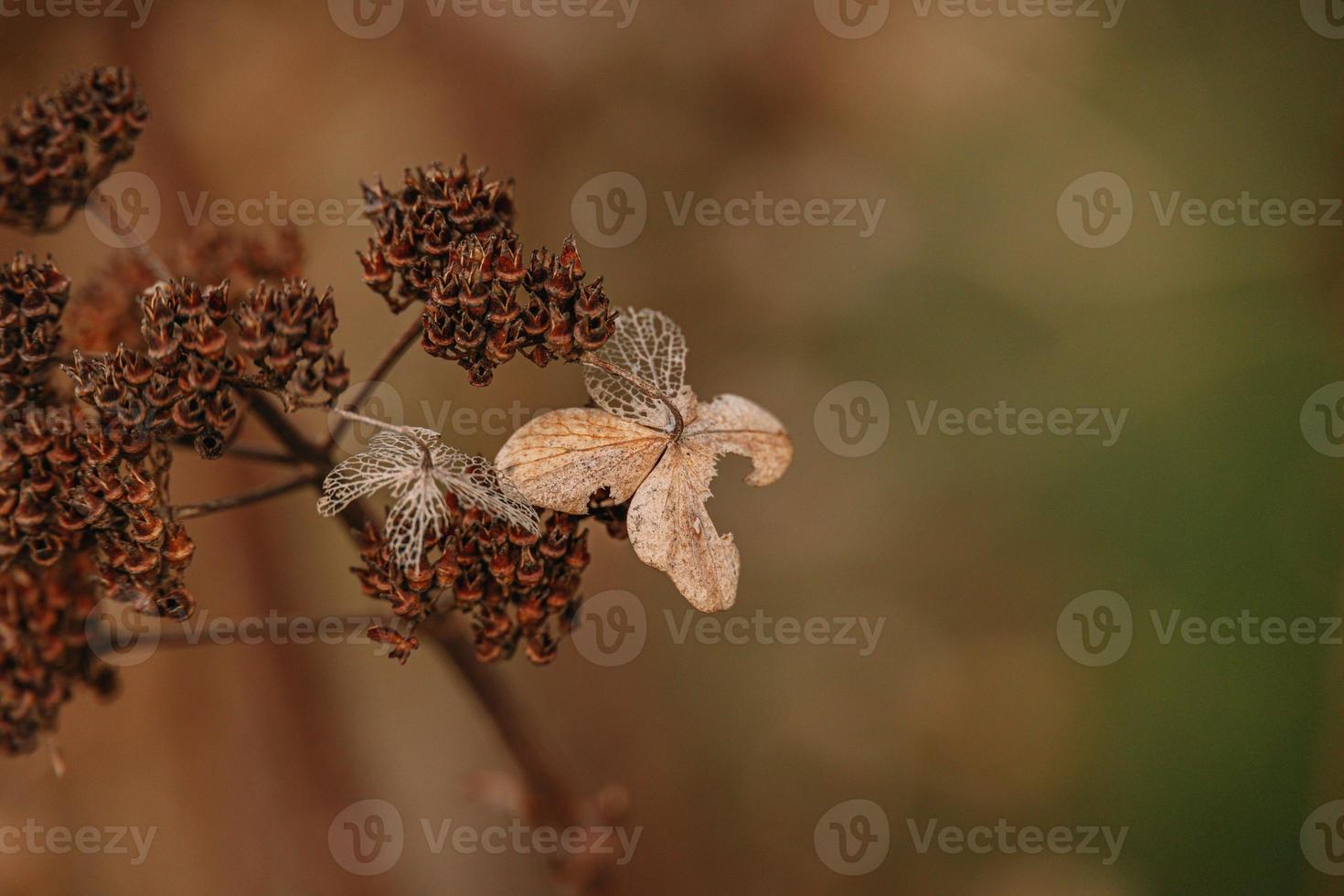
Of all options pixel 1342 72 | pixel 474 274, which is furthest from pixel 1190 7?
pixel 474 274

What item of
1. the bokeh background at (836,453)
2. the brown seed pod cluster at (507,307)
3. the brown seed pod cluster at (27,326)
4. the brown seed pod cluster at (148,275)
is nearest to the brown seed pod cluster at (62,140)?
the brown seed pod cluster at (148,275)

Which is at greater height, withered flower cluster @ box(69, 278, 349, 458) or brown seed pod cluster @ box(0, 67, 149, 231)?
brown seed pod cluster @ box(0, 67, 149, 231)

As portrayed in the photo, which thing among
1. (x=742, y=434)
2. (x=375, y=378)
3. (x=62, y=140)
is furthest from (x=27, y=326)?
(x=742, y=434)

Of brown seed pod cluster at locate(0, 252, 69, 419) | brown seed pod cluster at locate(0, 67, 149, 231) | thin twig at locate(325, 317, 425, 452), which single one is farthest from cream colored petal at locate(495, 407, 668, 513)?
brown seed pod cluster at locate(0, 67, 149, 231)

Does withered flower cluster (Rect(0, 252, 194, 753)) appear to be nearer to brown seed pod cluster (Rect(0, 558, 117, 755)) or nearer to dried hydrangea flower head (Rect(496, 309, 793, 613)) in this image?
brown seed pod cluster (Rect(0, 558, 117, 755))

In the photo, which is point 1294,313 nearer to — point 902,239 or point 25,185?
point 902,239

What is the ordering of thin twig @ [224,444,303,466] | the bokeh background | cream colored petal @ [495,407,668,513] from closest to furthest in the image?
cream colored petal @ [495,407,668,513] < thin twig @ [224,444,303,466] < the bokeh background
